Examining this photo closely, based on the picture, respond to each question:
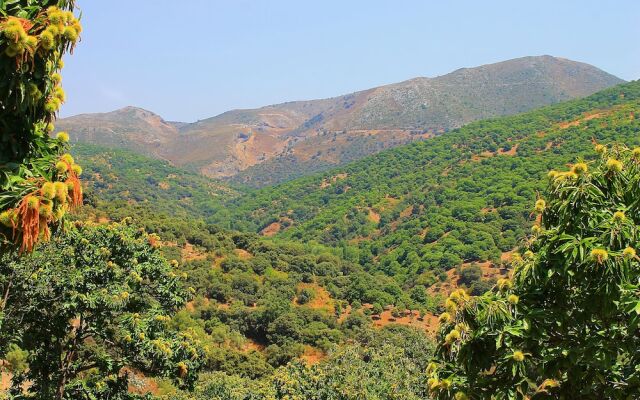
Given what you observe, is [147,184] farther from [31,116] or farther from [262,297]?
[31,116]

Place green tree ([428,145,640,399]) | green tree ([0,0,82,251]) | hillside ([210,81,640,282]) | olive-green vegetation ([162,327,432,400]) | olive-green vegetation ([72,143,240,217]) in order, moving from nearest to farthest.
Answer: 1. green tree ([0,0,82,251])
2. green tree ([428,145,640,399])
3. olive-green vegetation ([162,327,432,400])
4. hillside ([210,81,640,282])
5. olive-green vegetation ([72,143,240,217])

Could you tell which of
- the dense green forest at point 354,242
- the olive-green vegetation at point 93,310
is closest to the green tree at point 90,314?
the olive-green vegetation at point 93,310

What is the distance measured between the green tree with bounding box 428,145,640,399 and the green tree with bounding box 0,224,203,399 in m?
6.41

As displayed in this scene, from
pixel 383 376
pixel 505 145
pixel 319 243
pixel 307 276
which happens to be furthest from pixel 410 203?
pixel 383 376

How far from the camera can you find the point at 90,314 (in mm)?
10352

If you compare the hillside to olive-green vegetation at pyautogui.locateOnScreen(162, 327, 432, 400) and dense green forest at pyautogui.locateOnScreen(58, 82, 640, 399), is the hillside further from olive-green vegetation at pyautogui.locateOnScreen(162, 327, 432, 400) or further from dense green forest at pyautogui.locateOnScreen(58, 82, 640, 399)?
olive-green vegetation at pyautogui.locateOnScreen(162, 327, 432, 400)

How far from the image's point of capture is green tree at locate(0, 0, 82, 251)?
3.89 meters

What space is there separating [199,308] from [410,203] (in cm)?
6047

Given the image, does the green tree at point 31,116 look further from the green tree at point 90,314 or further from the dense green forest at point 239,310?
the green tree at point 90,314

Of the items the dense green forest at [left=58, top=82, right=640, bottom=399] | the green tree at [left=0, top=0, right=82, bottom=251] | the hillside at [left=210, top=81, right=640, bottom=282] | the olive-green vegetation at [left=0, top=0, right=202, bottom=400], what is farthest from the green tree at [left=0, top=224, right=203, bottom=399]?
the hillside at [left=210, top=81, right=640, bottom=282]

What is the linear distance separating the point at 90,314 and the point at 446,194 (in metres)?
85.2

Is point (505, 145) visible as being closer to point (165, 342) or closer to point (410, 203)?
point (410, 203)

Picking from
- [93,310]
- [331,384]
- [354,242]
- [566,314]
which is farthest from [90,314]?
[354,242]

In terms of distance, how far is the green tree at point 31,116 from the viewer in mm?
3889
